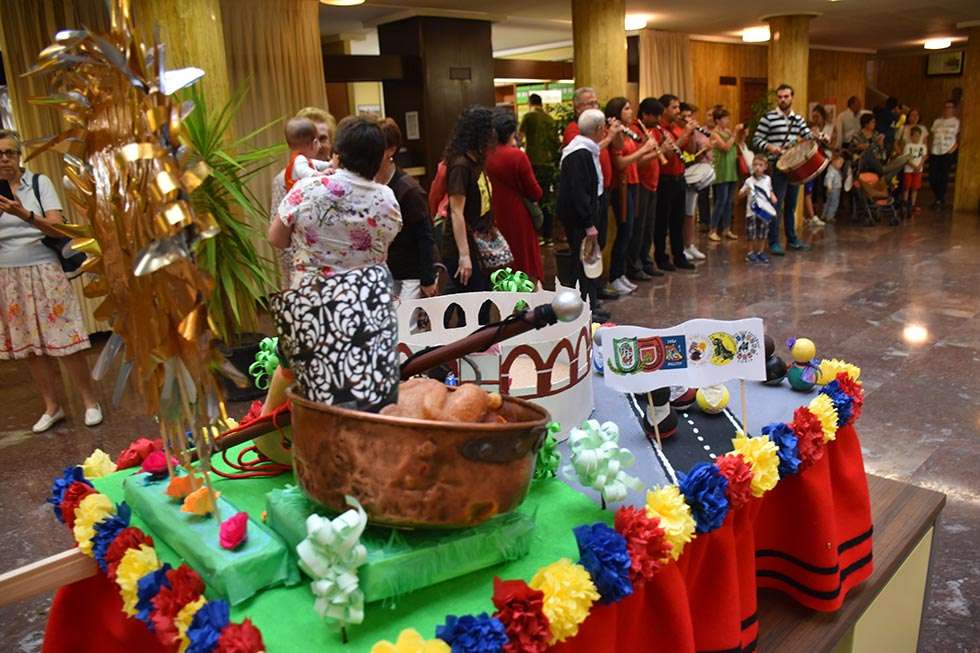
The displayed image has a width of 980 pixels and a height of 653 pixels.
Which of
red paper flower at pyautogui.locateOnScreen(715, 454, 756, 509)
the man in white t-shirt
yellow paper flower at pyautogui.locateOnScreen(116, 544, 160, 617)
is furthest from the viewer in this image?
the man in white t-shirt

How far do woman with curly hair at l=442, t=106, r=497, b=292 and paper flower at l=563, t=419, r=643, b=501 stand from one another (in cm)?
249

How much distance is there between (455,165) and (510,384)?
2.15 metres

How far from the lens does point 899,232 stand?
9.12 meters

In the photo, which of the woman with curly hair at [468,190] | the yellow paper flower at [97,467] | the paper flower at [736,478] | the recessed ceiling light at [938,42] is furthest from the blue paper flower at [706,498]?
the recessed ceiling light at [938,42]

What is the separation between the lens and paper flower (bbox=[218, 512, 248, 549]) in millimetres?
1255

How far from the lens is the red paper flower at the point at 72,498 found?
5.19 feet

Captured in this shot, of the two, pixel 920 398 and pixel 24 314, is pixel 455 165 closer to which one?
pixel 24 314

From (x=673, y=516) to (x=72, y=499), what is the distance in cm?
114

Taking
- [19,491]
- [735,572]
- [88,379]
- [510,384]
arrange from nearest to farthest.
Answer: [735,572]
[510,384]
[19,491]
[88,379]

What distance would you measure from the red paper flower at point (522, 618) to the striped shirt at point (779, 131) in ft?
23.2

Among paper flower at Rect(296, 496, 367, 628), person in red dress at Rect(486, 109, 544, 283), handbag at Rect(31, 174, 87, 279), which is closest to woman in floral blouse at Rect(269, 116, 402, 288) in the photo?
paper flower at Rect(296, 496, 367, 628)

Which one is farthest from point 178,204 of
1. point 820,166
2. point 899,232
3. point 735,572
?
point 899,232

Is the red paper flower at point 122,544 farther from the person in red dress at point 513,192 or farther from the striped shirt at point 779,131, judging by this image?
the striped shirt at point 779,131

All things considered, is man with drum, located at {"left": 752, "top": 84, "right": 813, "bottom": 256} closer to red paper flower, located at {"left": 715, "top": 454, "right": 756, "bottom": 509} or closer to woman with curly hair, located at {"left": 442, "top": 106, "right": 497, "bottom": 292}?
woman with curly hair, located at {"left": 442, "top": 106, "right": 497, "bottom": 292}
